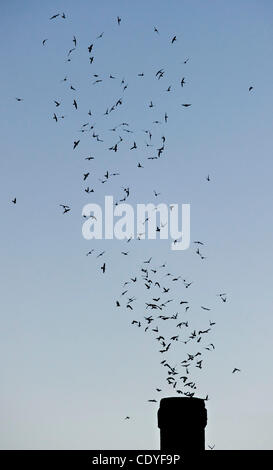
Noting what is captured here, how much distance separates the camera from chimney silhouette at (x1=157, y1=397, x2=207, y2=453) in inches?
175

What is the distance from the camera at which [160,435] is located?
454 centimetres

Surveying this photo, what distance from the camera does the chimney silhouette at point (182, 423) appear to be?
175 inches

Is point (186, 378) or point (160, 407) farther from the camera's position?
point (186, 378)

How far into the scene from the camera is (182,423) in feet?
14.8

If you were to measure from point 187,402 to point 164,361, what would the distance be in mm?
6113

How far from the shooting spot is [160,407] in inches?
183
